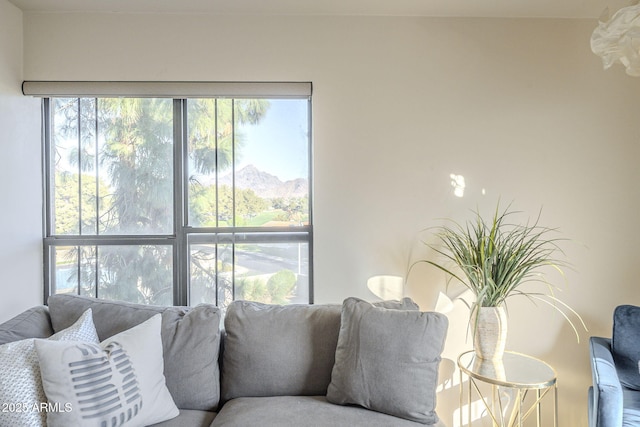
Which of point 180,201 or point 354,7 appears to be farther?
point 180,201

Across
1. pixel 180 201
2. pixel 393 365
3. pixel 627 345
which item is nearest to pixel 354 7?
pixel 180 201

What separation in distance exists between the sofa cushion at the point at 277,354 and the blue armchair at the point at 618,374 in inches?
46.0

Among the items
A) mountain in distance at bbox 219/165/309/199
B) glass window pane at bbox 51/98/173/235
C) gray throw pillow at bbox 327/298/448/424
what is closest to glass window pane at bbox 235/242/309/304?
mountain in distance at bbox 219/165/309/199

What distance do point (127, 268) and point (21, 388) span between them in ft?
3.39

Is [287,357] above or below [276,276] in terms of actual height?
below

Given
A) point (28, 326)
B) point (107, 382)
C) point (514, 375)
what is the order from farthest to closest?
point (514, 375) < point (28, 326) < point (107, 382)

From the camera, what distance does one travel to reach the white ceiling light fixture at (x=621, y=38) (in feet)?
3.51

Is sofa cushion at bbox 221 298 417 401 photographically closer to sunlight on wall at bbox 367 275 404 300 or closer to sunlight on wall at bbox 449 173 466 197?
sunlight on wall at bbox 367 275 404 300

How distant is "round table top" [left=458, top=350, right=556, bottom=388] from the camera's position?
1.60 m

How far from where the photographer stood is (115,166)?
2.17 metres

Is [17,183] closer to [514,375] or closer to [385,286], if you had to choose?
[385,286]

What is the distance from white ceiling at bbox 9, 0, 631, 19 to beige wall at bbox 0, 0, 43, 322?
307 millimetres

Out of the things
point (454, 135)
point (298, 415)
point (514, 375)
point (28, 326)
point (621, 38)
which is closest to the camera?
point (621, 38)

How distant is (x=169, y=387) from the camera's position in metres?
1.51
